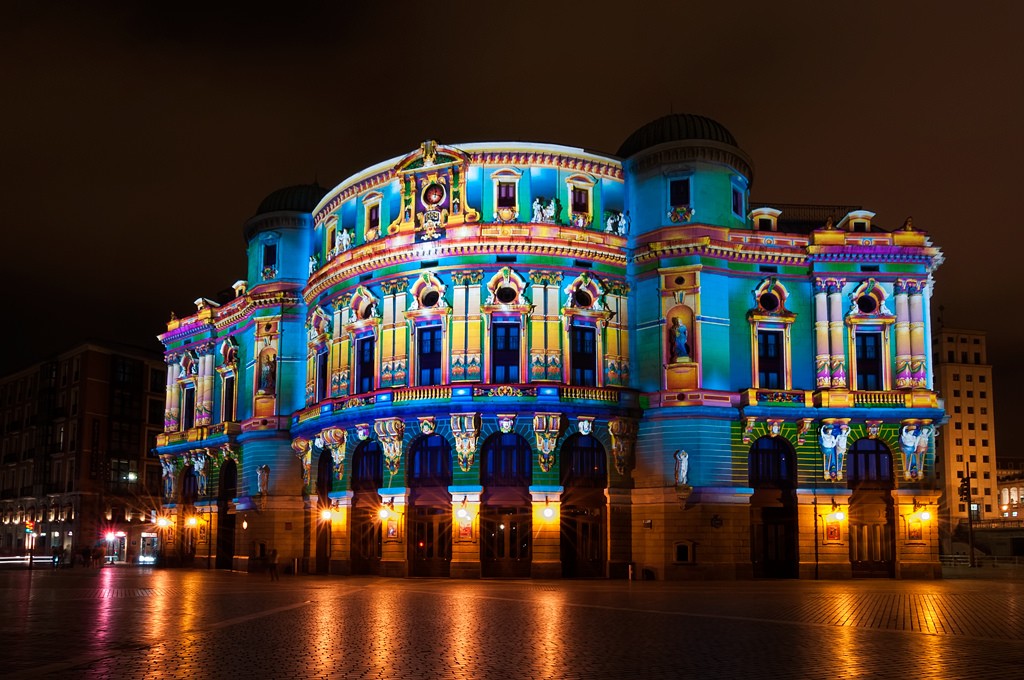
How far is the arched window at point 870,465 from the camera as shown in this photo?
6531 cm

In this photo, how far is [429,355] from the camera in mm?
66312

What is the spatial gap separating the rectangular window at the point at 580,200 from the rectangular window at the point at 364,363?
15.0 m

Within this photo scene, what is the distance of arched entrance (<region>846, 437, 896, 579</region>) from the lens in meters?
65.1

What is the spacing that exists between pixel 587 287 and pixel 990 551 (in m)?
88.1

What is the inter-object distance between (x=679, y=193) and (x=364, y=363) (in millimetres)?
22177

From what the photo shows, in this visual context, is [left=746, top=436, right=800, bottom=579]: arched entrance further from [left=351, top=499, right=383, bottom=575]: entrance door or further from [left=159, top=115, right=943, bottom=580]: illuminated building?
[left=351, top=499, right=383, bottom=575]: entrance door

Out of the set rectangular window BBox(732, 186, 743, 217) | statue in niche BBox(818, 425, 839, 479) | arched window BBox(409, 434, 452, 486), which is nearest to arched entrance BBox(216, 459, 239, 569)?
arched window BBox(409, 434, 452, 486)

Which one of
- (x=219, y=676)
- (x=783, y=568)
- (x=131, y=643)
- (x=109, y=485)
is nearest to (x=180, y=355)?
(x=109, y=485)

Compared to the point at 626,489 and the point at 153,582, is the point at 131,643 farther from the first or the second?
the point at 626,489

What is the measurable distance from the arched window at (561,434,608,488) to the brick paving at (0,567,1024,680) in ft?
51.6

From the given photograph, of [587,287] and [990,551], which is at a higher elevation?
[587,287]

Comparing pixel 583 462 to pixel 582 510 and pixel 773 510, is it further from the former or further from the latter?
pixel 773 510

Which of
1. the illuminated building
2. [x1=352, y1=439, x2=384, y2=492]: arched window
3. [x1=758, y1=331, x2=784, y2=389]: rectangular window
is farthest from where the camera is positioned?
[x1=352, y1=439, x2=384, y2=492]: arched window

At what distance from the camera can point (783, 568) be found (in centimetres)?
6494
